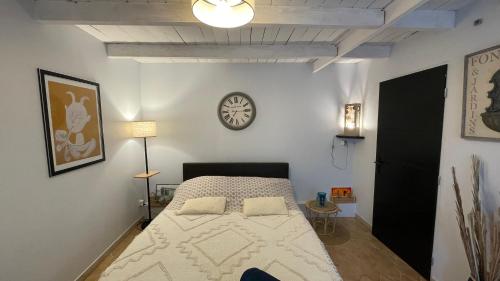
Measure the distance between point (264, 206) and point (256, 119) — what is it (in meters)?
1.31

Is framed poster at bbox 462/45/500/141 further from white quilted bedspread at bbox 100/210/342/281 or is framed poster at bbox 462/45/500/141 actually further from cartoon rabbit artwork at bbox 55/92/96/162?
cartoon rabbit artwork at bbox 55/92/96/162

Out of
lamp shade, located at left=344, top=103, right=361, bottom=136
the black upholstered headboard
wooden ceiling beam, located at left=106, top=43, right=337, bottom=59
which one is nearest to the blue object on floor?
the black upholstered headboard

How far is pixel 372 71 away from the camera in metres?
2.81

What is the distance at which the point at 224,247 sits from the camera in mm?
1668

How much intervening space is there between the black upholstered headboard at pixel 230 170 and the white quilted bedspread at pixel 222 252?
0.94m

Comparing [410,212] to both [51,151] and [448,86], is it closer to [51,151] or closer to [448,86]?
[448,86]

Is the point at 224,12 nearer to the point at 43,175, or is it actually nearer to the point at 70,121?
the point at 70,121

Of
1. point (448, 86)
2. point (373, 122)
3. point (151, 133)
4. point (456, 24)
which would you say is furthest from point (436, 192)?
point (151, 133)

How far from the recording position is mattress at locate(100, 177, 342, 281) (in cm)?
139

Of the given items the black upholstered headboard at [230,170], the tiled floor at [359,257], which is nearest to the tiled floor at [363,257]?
the tiled floor at [359,257]

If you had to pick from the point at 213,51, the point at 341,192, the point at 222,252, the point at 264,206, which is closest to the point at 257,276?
the point at 222,252

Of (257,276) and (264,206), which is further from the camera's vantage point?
(264,206)

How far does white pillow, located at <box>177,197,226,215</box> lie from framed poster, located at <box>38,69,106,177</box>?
1.04 m

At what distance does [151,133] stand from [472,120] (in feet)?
10.5
